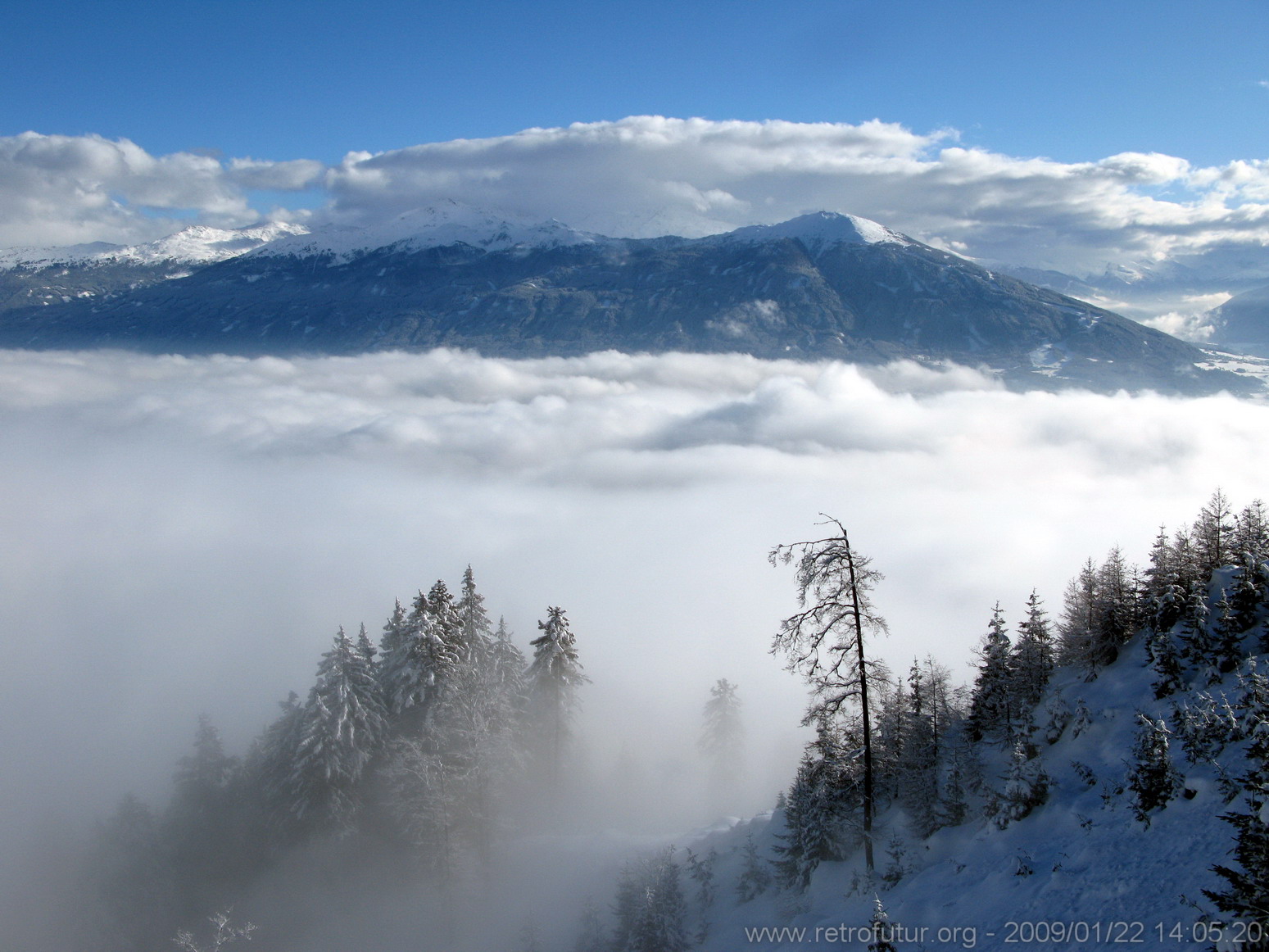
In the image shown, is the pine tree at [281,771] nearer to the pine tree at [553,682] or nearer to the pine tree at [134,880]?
the pine tree at [134,880]

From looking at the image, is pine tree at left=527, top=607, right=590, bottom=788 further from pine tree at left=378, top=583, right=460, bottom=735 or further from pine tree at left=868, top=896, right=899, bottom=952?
pine tree at left=868, top=896, right=899, bottom=952

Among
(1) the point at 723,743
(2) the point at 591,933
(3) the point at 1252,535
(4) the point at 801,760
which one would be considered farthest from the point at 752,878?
(1) the point at 723,743

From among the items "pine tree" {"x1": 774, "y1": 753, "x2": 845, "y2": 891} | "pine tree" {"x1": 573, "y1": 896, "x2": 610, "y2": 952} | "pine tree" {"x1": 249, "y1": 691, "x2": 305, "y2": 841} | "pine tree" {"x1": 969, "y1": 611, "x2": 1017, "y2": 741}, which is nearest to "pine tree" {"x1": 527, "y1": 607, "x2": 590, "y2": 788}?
"pine tree" {"x1": 249, "y1": 691, "x2": 305, "y2": 841}

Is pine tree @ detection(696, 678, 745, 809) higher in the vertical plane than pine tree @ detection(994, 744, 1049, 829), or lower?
lower

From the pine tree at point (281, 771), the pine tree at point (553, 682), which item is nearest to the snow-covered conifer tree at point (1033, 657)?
the pine tree at point (553, 682)

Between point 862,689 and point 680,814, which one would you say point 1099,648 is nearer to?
point 862,689

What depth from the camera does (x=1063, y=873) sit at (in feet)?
48.5

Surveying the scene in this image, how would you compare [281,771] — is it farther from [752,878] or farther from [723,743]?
[723,743]

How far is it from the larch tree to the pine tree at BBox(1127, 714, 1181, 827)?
6.08 m

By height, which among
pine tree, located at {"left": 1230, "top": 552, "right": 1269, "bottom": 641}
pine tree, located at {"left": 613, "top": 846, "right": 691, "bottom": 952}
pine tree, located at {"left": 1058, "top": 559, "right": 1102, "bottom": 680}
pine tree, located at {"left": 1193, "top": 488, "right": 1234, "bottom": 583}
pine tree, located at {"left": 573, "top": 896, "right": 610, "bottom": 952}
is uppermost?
pine tree, located at {"left": 1193, "top": 488, "right": 1234, "bottom": 583}

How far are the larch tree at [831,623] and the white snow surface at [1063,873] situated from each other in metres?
4.16

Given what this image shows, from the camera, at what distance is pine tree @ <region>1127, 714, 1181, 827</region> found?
15016 millimetres

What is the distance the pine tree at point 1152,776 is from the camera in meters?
15.0

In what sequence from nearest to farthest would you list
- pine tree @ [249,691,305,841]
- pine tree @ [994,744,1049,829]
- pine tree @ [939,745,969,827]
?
pine tree @ [994,744,1049,829]
pine tree @ [939,745,969,827]
pine tree @ [249,691,305,841]
